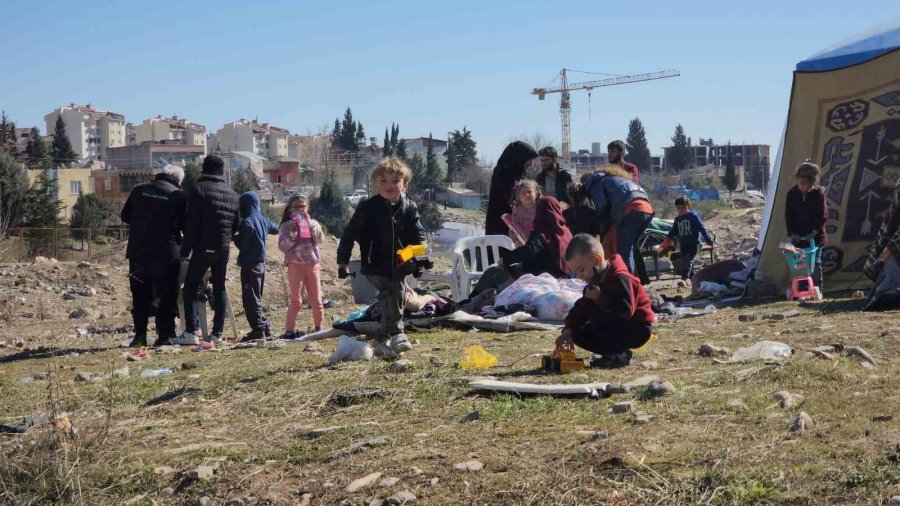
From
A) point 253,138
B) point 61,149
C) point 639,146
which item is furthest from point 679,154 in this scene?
point 61,149

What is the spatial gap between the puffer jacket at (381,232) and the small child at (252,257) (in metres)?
2.88

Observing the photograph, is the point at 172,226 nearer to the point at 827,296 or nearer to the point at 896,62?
the point at 827,296

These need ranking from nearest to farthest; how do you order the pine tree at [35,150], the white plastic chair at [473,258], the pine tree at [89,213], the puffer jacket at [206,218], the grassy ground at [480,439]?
the grassy ground at [480,439] → the puffer jacket at [206,218] → the white plastic chair at [473,258] → the pine tree at [89,213] → the pine tree at [35,150]

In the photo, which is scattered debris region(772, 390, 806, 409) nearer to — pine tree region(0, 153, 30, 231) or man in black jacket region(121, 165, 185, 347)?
man in black jacket region(121, 165, 185, 347)

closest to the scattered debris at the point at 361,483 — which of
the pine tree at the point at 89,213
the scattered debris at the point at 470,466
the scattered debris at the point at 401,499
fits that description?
the scattered debris at the point at 401,499

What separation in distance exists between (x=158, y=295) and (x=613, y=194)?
14.8 ft

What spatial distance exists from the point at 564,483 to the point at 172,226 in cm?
694

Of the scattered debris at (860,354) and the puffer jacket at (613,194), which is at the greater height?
the puffer jacket at (613,194)

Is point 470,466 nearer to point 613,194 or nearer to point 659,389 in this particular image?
point 659,389

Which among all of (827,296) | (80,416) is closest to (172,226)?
(80,416)

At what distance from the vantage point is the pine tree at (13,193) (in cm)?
4356

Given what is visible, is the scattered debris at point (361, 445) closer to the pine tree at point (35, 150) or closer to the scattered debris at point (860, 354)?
the scattered debris at point (860, 354)

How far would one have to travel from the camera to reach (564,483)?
4.25m

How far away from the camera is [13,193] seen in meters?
44.8
